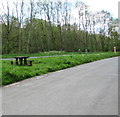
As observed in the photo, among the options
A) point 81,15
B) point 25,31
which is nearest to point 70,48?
point 81,15

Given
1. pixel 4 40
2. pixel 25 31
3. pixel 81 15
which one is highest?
pixel 81 15

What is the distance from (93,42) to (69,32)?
551 inches

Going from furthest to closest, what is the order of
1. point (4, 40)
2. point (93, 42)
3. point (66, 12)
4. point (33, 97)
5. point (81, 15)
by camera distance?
1. point (93, 42)
2. point (81, 15)
3. point (66, 12)
4. point (4, 40)
5. point (33, 97)

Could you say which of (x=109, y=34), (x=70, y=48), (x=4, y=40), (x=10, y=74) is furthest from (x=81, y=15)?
(x=10, y=74)

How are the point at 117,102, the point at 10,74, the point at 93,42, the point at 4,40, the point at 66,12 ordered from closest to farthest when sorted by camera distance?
the point at 117,102, the point at 10,74, the point at 4,40, the point at 66,12, the point at 93,42

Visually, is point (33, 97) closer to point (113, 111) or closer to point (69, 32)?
point (113, 111)

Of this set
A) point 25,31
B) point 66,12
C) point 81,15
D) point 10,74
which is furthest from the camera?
point 81,15

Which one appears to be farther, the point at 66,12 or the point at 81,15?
the point at 81,15

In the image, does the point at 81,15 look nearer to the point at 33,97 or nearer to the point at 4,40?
the point at 4,40

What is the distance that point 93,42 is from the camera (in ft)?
184

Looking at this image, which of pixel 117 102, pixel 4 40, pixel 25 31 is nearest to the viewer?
pixel 117 102

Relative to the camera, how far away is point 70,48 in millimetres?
44156

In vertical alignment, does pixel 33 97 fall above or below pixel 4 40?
below

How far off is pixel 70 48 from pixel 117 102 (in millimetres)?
40153
